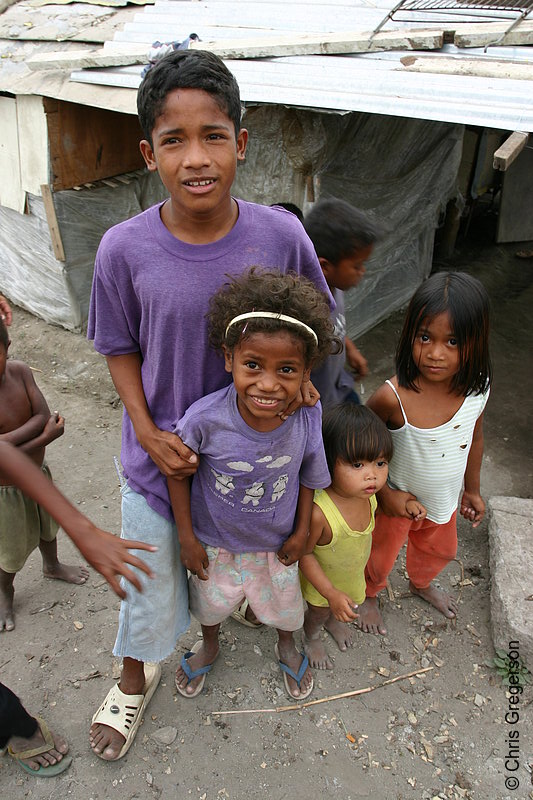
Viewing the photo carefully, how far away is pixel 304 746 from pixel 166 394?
147 centimetres

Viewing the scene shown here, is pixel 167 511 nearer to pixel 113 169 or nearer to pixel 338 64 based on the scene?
pixel 338 64

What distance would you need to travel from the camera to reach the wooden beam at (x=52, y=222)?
14.1ft

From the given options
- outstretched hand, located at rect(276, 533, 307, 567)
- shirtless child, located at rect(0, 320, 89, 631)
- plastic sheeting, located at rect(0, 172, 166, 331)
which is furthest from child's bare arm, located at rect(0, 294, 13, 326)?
plastic sheeting, located at rect(0, 172, 166, 331)

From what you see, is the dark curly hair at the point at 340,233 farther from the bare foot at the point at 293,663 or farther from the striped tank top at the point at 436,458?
the bare foot at the point at 293,663

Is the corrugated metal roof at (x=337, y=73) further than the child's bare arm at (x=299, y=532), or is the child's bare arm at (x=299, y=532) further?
the corrugated metal roof at (x=337, y=73)

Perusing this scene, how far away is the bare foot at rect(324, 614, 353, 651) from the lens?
8.39 feet

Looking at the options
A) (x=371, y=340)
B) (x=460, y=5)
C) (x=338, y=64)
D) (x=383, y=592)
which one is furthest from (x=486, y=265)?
(x=383, y=592)

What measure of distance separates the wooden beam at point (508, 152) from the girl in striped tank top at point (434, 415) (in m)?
0.68

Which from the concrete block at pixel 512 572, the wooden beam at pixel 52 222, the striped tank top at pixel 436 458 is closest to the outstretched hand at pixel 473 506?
the striped tank top at pixel 436 458

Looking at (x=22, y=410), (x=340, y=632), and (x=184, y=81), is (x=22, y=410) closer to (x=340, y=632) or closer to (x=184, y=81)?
(x=184, y=81)

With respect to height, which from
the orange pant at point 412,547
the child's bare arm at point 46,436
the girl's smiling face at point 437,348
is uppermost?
the girl's smiling face at point 437,348

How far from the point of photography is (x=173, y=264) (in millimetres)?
1470

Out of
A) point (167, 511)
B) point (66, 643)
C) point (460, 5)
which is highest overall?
point (460, 5)

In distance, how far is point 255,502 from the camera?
177cm
